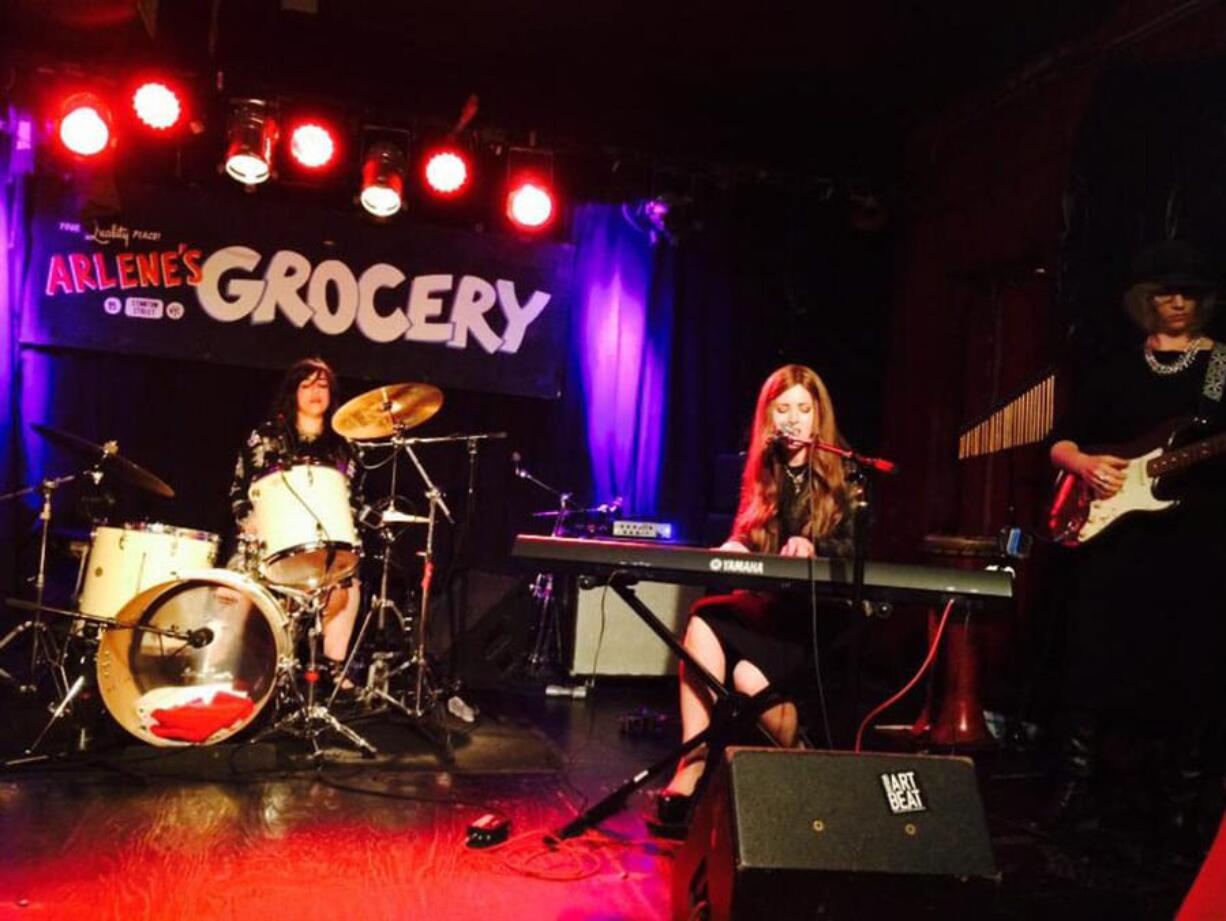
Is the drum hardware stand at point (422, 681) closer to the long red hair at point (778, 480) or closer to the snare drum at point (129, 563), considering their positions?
the snare drum at point (129, 563)

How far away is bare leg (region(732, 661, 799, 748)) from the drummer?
2.04 meters

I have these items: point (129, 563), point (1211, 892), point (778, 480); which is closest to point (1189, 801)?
point (778, 480)

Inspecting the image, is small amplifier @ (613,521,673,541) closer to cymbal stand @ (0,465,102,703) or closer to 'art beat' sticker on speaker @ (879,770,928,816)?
cymbal stand @ (0,465,102,703)

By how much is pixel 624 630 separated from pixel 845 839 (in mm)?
3979

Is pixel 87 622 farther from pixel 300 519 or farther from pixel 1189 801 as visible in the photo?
pixel 1189 801

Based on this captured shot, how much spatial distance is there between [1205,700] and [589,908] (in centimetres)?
209

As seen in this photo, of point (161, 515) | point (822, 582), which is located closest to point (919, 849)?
point (822, 582)

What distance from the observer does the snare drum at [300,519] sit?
13.0 ft

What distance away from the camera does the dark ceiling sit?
16.6 feet

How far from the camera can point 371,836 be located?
3.00 m

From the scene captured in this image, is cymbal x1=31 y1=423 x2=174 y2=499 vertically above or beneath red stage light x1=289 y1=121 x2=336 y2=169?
beneath

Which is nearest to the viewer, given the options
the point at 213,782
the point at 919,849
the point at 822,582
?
the point at 919,849

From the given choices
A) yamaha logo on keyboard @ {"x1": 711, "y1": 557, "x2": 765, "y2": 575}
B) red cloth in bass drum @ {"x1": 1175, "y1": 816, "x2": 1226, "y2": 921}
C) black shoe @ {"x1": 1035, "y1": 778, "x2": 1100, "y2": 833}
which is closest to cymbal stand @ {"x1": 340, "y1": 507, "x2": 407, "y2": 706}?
yamaha logo on keyboard @ {"x1": 711, "y1": 557, "x2": 765, "y2": 575}

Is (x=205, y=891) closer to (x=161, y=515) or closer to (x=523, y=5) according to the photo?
(x=161, y=515)
